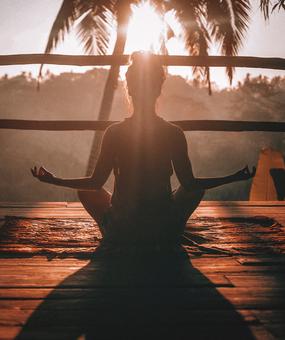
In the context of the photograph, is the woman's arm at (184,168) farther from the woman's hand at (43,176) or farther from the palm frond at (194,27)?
the palm frond at (194,27)

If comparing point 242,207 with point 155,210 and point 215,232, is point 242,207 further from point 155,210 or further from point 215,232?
point 155,210

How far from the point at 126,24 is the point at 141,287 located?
932cm

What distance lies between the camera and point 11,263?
246 centimetres

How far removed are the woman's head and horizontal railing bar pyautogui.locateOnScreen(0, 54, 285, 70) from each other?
6.31ft

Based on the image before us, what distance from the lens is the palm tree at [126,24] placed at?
926cm

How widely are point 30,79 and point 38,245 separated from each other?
139 ft

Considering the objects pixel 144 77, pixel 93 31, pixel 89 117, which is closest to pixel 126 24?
pixel 93 31

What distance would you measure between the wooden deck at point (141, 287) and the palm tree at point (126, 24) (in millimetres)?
6522

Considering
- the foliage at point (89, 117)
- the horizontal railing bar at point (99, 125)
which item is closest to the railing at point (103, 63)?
the horizontal railing bar at point (99, 125)

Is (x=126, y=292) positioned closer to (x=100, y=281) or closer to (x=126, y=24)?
(x=100, y=281)

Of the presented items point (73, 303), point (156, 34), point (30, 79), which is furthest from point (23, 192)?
point (73, 303)

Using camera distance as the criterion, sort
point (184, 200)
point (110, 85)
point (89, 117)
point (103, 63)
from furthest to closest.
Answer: point (89, 117), point (110, 85), point (103, 63), point (184, 200)

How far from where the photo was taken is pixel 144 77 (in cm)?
247

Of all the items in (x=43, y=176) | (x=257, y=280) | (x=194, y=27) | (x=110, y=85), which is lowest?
(x=257, y=280)
